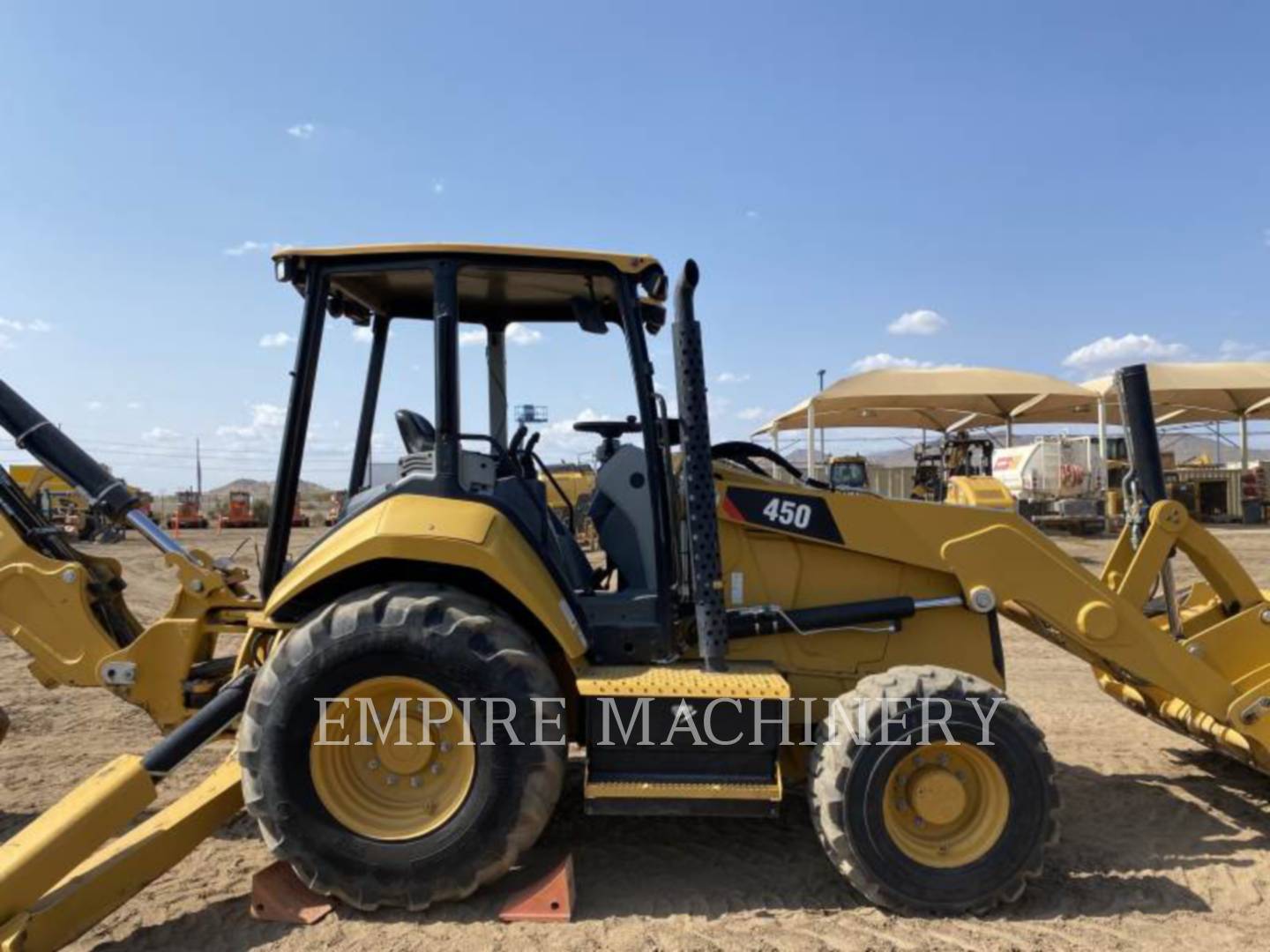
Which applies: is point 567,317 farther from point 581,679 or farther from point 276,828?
point 276,828

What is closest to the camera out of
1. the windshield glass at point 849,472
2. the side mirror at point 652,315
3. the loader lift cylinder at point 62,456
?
the side mirror at point 652,315

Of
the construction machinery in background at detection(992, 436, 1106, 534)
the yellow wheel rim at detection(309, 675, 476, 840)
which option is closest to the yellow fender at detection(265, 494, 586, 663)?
the yellow wheel rim at detection(309, 675, 476, 840)

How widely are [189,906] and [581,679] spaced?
6.18ft

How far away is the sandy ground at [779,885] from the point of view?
3506 millimetres

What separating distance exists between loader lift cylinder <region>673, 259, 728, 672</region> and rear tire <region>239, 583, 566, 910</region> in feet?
2.64

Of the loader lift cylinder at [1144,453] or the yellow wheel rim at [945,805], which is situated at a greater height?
the loader lift cylinder at [1144,453]

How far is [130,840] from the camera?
3678 mm

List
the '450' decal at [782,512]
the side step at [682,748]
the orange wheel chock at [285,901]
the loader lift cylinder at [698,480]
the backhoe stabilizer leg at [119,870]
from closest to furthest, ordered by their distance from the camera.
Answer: the backhoe stabilizer leg at [119,870] → the orange wheel chock at [285,901] → the side step at [682,748] → the loader lift cylinder at [698,480] → the '450' decal at [782,512]

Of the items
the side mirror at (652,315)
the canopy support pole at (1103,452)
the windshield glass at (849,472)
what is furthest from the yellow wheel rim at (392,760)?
the canopy support pole at (1103,452)

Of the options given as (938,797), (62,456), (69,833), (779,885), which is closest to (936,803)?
(938,797)

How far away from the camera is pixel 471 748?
3.67 metres

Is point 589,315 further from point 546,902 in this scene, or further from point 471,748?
point 546,902

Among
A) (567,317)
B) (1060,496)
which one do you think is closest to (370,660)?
(567,317)

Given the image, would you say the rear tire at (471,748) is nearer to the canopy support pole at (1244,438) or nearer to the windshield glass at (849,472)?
the windshield glass at (849,472)
